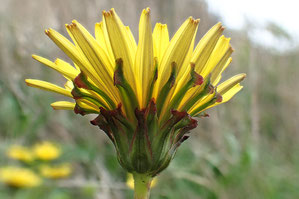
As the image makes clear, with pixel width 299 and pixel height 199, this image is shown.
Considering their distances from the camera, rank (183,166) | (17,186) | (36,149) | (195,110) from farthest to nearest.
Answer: (36,149)
(17,186)
(183,166)
(195,110)

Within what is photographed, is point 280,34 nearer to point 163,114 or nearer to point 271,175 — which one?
point 271,175

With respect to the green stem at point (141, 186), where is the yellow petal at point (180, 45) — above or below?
above

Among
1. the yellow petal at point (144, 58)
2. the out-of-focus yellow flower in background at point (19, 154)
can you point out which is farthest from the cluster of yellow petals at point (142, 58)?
the out-of-focus yellow flower in background at point (19, 154)

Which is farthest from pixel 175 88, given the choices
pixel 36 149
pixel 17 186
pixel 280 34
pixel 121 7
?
pixel 280 34

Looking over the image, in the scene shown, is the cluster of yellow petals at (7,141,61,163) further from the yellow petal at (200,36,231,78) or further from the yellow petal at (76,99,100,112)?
the yellow petal at (200,36,231,78)

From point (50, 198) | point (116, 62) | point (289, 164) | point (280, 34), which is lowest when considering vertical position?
point (289, 164)

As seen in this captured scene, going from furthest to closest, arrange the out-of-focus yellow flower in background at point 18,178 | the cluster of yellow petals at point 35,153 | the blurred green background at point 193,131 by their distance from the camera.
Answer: the cluster of yellow petals at point 35,153 → the out-of-focus yellow flower in background at point 18,178 → the blurred green background at point 193,131

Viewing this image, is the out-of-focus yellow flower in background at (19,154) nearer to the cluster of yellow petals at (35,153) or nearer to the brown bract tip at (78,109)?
the cluster of yellow petals at (35,153)
